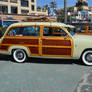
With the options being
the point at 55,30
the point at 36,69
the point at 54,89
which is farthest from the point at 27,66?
the point at 54,89

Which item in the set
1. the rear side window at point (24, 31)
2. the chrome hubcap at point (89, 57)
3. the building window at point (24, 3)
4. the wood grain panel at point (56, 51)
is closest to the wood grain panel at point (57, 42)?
the wood grain panel at point (56, 51)

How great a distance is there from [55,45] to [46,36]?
0.52 m

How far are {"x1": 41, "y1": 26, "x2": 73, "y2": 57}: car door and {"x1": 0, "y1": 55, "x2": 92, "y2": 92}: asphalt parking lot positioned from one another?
1.75ft

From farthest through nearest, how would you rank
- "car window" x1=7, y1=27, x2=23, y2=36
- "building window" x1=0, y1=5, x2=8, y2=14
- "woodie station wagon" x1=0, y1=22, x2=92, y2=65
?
1. "building window" x1=0, y1=5, x2=8, y2=14
2. "car window" x1=7, y1=27, x2=23, y2=36
3. "woodie station wagon" x1=0, y1=22, x2=92, y2=65

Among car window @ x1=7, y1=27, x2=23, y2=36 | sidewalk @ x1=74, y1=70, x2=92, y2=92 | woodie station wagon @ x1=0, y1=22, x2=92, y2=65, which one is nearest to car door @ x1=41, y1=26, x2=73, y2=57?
woodie station wagon @ x1=0, y1=22, x2=92, y2=65

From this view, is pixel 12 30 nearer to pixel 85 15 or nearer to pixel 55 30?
pixel 55 30

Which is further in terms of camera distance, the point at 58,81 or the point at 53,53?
the point at 53,53

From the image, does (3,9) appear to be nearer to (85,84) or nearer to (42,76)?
(42,76)

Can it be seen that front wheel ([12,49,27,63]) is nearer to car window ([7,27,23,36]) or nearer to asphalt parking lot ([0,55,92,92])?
asphalt parking lot ([0,55,92,92])

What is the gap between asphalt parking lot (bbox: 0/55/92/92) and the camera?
4.12 m

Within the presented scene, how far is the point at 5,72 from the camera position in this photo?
5398mm

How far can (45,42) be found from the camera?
6.16m

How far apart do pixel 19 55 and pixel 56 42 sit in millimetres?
1729

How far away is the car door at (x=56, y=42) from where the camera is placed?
6.01m
